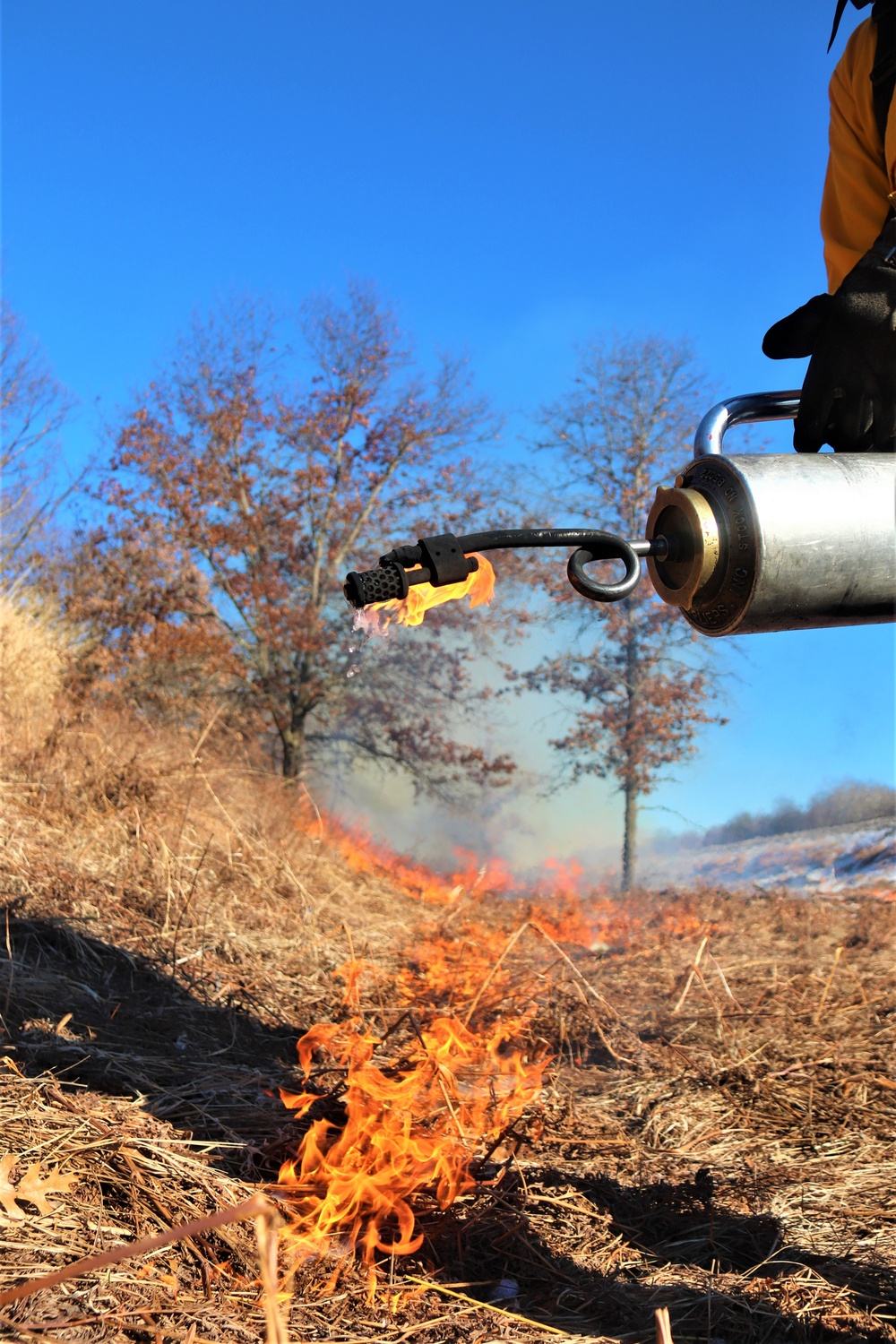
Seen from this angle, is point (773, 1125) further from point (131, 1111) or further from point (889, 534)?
point (889, 534)

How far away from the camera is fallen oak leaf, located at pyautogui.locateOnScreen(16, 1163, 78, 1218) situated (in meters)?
2.13

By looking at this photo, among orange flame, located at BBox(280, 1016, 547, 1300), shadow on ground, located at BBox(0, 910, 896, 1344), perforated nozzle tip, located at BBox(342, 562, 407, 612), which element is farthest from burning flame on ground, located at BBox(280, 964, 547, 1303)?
perforated nozzle tip, located at BBox(342, 562, 407, 612)

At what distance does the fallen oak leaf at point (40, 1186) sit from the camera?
6.98 feet

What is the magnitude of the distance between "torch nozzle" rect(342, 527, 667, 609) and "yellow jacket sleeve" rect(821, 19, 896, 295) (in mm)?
1116

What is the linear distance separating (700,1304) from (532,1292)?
1.34 feet

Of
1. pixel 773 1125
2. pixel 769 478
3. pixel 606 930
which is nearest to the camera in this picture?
pixel 769 478

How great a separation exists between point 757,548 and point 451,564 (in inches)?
21.4

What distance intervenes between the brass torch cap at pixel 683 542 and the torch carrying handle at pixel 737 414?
0.18 meters

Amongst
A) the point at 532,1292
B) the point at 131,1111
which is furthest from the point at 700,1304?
the point at 131,1111

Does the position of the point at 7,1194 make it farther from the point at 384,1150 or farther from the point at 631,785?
the point at 631,785

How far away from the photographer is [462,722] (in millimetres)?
13195

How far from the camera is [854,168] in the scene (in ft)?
7.08

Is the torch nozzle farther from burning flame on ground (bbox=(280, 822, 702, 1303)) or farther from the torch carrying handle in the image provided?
burning flame on ground (bbox=(280, 822, 702, 1303))

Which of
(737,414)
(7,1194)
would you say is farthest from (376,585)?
(7,1194)
